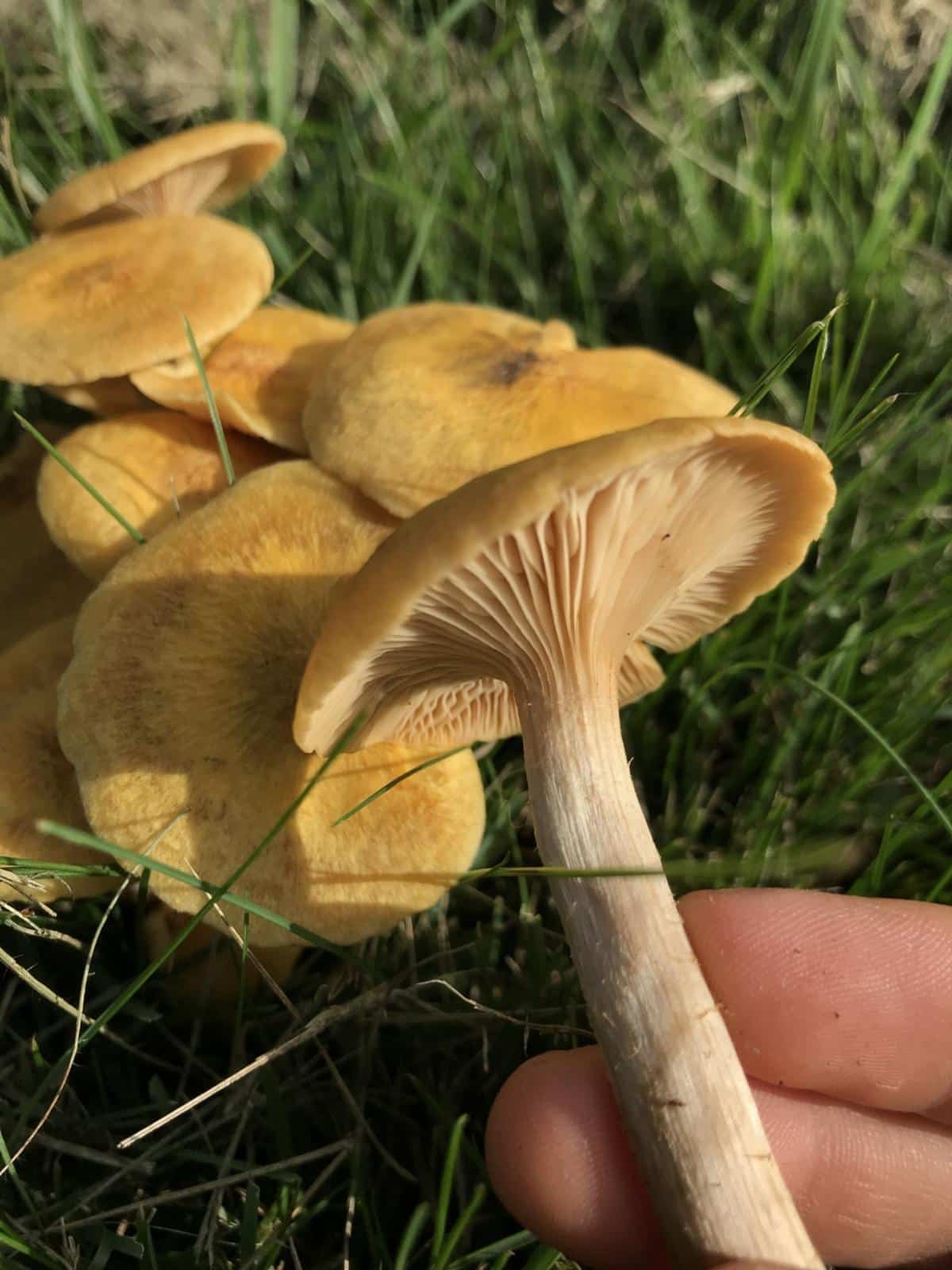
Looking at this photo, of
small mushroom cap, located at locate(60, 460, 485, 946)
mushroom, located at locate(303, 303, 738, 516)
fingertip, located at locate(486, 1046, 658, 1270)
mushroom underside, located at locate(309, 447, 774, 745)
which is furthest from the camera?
mushroom, located at locate(303, 303, 738, 516)

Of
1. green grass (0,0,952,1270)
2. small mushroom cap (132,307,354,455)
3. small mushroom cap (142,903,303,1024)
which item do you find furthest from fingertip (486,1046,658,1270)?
small mushroom cap (132,307,354,455)

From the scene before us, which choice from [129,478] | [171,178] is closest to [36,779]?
[129,478]

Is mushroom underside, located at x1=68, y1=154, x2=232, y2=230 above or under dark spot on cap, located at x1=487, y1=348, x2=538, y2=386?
above

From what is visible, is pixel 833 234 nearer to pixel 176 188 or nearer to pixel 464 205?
pixel 464 205

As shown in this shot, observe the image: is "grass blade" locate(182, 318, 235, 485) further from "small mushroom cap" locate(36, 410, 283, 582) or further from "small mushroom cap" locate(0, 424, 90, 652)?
"small mushroom cap" locate(0, 424, 90, 652)

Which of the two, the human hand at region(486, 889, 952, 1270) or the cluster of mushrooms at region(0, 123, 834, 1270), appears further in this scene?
the human hand at region(486, 889, 952, 1270)

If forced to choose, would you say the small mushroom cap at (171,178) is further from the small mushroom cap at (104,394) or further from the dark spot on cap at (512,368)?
the dark spot on cap at (512,368)

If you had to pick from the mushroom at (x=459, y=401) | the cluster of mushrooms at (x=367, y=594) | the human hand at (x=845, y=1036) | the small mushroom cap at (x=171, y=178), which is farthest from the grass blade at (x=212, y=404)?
the human hand at (x=845, y=1036)
